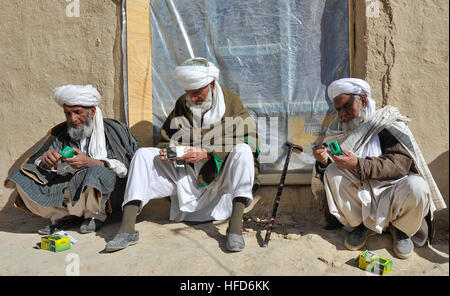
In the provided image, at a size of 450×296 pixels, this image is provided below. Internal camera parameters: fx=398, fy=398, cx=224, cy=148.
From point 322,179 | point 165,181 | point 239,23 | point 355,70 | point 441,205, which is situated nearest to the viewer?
point 441,205

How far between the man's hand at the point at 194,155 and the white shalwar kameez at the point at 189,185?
150 mm

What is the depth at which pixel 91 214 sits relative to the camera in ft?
11.6

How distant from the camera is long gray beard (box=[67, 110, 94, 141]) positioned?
3.68 metres

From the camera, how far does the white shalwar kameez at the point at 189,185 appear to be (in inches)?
123

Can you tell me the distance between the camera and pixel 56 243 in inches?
121

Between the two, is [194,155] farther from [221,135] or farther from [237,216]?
[237,216]

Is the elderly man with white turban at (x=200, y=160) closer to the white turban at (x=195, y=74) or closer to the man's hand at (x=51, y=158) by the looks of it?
the white turban at (x=195, y=74)

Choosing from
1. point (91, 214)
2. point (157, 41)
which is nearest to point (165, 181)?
point (91, 214)

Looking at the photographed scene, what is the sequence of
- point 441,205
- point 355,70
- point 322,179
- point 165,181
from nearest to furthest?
point 441,205
point 322,179
point 165,181
point 355,70

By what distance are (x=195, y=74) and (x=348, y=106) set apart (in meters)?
1.29

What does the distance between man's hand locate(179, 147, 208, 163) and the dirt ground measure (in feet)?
2.05

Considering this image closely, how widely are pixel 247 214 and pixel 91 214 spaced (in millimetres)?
1428

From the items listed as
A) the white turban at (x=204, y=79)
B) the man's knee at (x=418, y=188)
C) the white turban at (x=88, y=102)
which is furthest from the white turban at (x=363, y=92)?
the white turban at (x=88, y=102)

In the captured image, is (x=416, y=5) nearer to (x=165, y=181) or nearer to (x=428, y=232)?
(x=428, y=232)
